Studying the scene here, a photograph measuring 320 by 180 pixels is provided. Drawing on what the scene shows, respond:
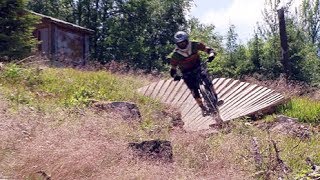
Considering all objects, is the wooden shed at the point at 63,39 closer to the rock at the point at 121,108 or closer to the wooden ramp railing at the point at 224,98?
the wooden ramp railing at the point at 224,98

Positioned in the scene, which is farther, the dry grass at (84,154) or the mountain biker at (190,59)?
the mountain biker at (190,59)

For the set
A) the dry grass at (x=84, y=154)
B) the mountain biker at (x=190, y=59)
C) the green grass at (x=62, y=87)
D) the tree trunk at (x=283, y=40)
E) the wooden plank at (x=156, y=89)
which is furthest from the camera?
the tree trunk at (x=283, y=40)

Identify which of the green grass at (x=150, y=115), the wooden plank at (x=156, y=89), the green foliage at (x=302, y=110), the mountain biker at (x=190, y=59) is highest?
the mountain biker at (x=190, y=59)

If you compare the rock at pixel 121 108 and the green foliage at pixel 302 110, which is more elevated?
the rock at pixel 121 108

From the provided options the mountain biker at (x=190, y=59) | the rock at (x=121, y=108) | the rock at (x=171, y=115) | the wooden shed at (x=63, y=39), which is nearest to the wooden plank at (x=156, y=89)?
the rock at (x=171, y=115)

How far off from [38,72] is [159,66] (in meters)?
22.9

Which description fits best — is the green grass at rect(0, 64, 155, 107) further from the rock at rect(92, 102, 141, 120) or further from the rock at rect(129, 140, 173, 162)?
the rock at rect(129, 140, 173, 162)

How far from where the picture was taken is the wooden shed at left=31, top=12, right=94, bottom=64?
2283cm

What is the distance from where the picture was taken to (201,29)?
41.3 metres

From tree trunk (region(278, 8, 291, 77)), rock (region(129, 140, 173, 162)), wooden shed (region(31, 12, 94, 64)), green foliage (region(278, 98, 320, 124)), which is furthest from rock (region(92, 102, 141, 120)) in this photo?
wooden shed (region(31, 12, 94, 64))

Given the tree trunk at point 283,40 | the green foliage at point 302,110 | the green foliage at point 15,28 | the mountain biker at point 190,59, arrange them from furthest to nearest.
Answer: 1. the tree trunk at point 283,40
2. the green foliage at point 15,28
3. the green foliage at point 302,110
4. the mountain biker at point 190,59

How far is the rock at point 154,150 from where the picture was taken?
551 cm

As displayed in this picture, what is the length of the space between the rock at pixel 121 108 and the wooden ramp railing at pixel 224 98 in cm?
139

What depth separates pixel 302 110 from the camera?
11227mm
